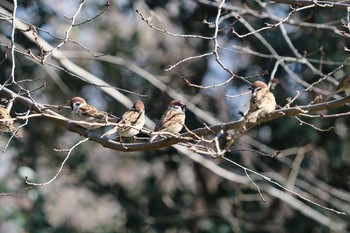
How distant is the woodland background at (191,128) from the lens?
420 inches

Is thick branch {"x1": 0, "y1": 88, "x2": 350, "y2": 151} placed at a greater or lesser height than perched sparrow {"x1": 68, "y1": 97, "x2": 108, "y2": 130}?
→ lesser

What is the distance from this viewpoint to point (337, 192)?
10.7m

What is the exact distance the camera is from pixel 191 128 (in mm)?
11375

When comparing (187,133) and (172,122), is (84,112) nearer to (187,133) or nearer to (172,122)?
(172,122)

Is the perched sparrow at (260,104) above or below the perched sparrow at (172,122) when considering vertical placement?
below

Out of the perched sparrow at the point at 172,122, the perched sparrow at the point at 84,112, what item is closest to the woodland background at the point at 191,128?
the perched sparrow at the point at 84,112

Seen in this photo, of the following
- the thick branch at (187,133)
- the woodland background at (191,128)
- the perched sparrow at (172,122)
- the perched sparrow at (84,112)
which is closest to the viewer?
the thick branch at (187,133)

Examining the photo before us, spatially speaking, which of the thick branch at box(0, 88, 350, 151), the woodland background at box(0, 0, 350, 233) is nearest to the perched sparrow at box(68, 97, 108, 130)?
the thick branch at box(0, 88, 350, 151)

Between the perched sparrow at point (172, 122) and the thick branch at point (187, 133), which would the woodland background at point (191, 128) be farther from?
the thick branch at point (187, 133)

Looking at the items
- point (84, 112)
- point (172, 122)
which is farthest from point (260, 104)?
point (84, 112)

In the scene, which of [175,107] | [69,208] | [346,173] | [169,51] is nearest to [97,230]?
[169,51]

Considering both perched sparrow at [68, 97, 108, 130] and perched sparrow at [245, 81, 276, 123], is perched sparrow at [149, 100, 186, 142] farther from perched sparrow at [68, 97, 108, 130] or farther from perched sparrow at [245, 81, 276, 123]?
perched sparrow at [245, 81, 276, 123]

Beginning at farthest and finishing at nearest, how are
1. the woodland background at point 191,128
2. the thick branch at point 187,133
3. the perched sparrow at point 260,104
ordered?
1. the woodland background at point 191,128
2. the perched sparrow at point 260,104
3. the thick branch at point 187,133

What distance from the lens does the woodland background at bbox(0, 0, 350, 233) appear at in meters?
10.7
